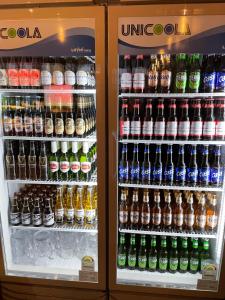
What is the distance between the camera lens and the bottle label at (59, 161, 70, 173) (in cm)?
203

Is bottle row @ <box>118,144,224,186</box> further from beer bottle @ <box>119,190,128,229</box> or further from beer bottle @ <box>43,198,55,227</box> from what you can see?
beer bottle @ <box>43,198,55,227</box>

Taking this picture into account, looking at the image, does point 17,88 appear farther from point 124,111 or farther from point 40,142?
point 124,111

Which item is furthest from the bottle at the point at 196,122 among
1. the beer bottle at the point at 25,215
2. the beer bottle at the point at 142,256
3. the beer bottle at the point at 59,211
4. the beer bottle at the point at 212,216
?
the beer bottle at the point at 25,215

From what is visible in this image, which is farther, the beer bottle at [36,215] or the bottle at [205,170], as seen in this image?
the beer bottle at [36,215]

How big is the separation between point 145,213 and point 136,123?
0.64m

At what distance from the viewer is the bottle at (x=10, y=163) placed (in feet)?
6.55

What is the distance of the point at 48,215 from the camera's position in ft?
6.79

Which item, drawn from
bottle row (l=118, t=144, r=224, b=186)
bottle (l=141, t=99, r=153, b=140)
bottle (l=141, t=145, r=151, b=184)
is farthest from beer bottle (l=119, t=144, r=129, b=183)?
bottle (l=141, t=99, r=153, b=140)

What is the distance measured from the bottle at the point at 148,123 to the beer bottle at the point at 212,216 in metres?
0.64

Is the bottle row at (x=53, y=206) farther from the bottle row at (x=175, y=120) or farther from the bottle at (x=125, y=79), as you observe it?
the bottle at (x=125, y=79)

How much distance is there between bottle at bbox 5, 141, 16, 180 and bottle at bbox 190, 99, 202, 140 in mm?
1242

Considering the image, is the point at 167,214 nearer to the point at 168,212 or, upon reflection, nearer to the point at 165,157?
the point at 168,212

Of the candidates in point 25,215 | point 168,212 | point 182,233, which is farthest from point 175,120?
point 25,215

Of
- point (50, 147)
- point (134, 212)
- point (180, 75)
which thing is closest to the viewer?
point (180, 75)
